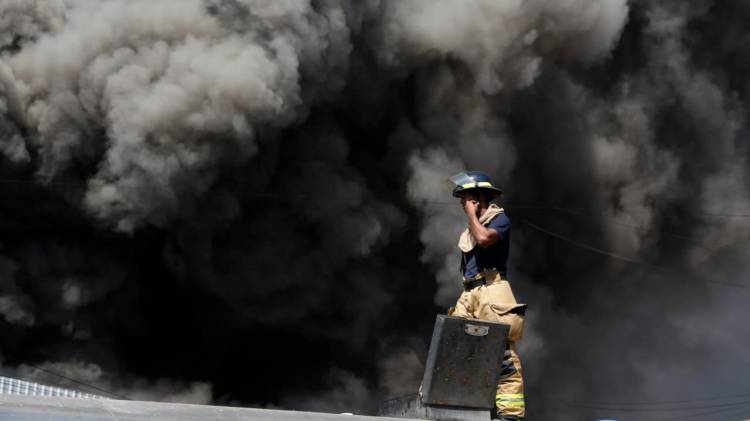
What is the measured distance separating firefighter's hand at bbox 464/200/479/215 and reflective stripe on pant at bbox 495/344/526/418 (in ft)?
2.53

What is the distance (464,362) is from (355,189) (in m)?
10.0

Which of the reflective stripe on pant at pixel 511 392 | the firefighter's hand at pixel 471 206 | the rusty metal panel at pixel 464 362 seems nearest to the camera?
the rusty metal panel at pixel 464 362

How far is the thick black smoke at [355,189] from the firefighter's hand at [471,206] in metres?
7.77

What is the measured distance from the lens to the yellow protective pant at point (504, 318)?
5.46 metres

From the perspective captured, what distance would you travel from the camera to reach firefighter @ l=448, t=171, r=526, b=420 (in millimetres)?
5492

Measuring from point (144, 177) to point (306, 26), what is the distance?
2843 mm

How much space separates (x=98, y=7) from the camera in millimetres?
13195

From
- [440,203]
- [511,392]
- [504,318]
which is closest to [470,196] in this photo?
[504,318]

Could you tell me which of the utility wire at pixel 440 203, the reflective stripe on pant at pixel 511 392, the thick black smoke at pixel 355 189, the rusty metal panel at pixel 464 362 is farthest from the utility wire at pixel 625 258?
the rusty metal panel at pixel 464 362

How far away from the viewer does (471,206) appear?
5750 millimetres

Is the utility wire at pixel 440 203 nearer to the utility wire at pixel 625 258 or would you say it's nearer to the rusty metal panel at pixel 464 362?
the utility wire at pixel 625 258

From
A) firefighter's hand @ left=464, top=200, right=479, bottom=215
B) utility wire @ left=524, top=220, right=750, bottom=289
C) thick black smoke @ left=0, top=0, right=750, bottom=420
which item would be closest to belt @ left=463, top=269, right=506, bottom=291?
firefighter's hand @ left=464, top=200, right=479, bottom=215

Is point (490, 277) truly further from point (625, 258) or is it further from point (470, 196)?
point (625, 258)

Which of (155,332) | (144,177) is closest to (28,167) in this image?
(144,177)
